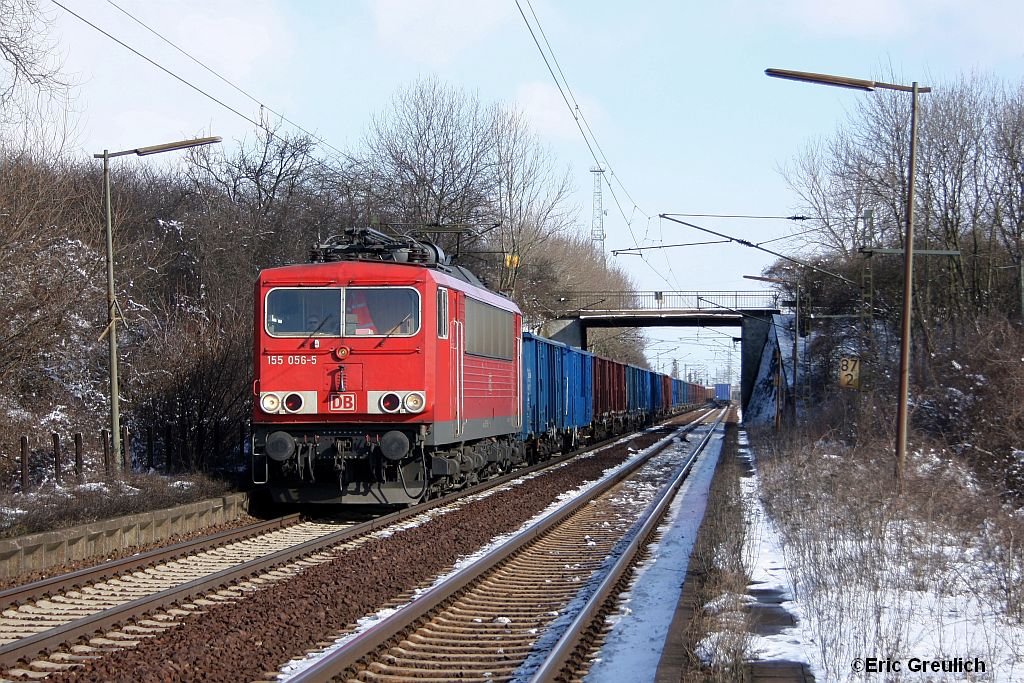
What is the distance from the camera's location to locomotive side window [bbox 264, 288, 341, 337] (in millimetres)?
14133

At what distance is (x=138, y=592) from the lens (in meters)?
9.11

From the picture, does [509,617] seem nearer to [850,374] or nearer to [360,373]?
[360,373]

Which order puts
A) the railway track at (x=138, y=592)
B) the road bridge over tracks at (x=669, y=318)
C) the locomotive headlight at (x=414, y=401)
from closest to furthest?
1. the railway track at (x=138, y=592)
2. the locomotive headlight at (x=414, y=401)
3. the road bridge over tracks at (x=669, y=318)

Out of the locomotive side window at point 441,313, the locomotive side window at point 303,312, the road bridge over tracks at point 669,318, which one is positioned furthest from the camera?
the road bridge over tracks at point 669,318

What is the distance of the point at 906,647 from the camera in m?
6.73

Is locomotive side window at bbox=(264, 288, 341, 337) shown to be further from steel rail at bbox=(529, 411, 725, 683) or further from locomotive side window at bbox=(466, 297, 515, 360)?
steel rail at bbox=(529, 411, 725, 683)

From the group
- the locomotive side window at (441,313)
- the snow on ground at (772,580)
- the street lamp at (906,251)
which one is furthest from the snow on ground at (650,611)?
the locomotive side window at (441,313)

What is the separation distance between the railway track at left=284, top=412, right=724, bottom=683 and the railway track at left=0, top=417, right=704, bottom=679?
1579 mm

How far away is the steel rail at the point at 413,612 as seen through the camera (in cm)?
629

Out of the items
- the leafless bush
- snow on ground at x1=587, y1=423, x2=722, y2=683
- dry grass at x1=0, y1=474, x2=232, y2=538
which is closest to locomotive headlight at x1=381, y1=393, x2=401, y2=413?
dry grass at x1=0, y1=474, x2=232, y2=538

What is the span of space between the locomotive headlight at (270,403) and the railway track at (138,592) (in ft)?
5.24

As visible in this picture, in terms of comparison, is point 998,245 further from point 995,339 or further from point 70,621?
point 70,621

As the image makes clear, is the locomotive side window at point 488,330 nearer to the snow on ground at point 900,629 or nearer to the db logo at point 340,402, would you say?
the db logo at point 340,402

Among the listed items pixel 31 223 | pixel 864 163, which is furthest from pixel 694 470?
pixel 31 223
